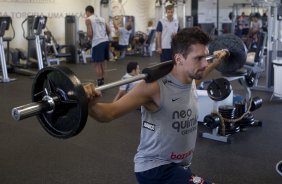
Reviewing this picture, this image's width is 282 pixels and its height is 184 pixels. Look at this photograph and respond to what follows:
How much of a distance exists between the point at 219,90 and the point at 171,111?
1971 mm

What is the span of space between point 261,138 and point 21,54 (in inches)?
250

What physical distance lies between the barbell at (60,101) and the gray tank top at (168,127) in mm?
194

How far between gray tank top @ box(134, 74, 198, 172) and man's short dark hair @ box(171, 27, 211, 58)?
0.39 ft

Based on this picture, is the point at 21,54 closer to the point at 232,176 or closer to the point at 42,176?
the point at 42,176

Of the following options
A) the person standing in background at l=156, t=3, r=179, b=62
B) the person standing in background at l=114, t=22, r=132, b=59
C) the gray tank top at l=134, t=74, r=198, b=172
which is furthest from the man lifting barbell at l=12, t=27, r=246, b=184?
the person standing in background at l=114, t=22, r=132, b=59

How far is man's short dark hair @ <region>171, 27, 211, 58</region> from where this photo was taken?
1.50 metres

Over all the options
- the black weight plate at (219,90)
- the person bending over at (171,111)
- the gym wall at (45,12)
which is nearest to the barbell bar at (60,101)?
the person bending over at (171,111)

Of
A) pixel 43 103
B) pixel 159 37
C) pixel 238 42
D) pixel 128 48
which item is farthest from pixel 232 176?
pixel 128 48

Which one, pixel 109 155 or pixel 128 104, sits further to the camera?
pixel 109 155

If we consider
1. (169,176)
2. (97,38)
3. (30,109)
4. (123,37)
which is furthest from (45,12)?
(30,109)

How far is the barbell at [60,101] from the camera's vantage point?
119cm

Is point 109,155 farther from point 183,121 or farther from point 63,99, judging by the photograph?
point 63,99

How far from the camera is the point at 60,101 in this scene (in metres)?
1.27

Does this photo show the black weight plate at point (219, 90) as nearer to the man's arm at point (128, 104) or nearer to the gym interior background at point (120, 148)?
the gym interior background at point (120, 148)
